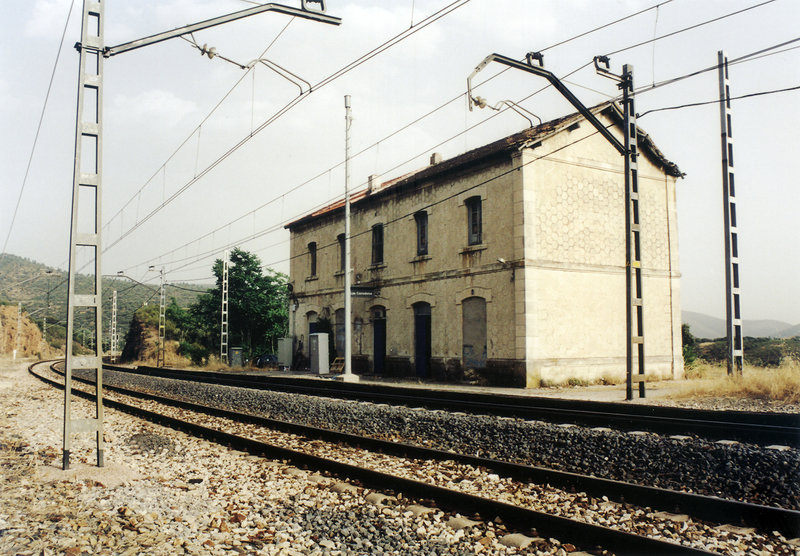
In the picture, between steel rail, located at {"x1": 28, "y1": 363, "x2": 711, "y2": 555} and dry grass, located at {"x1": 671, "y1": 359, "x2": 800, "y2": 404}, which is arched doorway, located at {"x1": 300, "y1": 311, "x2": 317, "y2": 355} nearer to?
dry grass, located at {"x1": 671, "y1": 359, "x2": 800, "y2": 404}

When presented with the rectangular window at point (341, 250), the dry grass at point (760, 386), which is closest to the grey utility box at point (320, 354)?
the rectangular window at point (341, 250)

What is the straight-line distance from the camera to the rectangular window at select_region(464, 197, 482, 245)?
20.5 m

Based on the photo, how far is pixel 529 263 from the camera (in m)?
18.3

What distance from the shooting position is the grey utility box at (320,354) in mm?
26953

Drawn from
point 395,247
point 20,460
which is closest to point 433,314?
point 395,247

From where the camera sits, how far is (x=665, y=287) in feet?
70.4

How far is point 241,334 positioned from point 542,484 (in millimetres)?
41198

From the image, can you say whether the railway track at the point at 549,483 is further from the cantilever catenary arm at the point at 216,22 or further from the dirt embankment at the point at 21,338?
the dirt embankment at the point at 21,338

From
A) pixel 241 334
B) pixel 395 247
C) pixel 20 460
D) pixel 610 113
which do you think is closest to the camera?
pixel 20 460

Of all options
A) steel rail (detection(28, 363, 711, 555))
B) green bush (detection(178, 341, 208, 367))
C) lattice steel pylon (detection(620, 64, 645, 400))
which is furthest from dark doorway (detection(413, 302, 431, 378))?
green bush (detection(178, 341, 208, 367))

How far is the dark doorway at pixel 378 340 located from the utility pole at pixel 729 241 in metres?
13.2

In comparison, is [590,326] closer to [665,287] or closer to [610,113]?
[665,287]

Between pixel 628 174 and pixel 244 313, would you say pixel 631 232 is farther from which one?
pixel 244 313

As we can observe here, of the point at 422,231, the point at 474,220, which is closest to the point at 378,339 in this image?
the point at 422,231
